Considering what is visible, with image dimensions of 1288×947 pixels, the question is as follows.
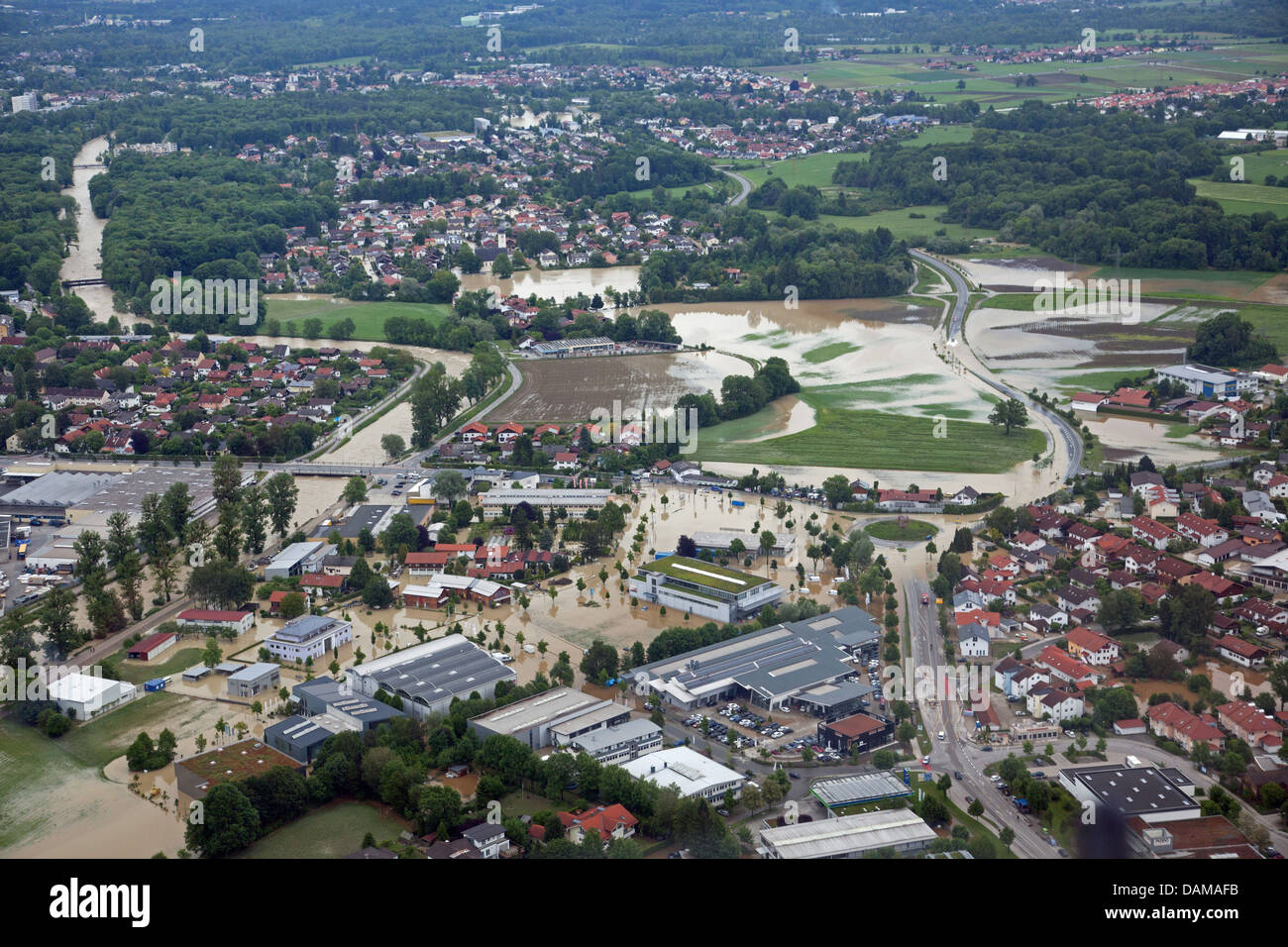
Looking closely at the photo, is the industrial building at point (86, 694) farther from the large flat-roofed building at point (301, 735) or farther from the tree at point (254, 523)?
the tree at point (254, 523)

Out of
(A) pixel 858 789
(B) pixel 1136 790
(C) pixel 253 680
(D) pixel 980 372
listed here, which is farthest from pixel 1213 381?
(C) pixel 253 680

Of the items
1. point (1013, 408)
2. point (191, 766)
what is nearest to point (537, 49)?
point (1013, 408)

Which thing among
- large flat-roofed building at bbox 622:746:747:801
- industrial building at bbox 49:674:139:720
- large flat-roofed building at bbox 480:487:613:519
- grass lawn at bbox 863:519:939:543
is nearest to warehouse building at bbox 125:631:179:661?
industrial building at bbox 49:674:139:720

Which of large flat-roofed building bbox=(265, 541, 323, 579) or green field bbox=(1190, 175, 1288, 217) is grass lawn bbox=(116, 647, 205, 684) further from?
green field bbox=(1190, 175, 1288, 217)

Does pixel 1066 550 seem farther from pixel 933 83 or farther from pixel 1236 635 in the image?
pixel 933 83

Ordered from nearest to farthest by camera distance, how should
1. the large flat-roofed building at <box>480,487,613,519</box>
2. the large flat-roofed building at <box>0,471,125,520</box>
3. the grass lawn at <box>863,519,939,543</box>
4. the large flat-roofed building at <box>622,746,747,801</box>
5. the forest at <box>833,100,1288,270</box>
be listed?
the large flat-roofed building at <box>622,746,747,801</box> → the grass lawn at <box>863,519,939,543</box> → the large flat-roofed building at <box>480,487,613,519</box> → the large flat-roofed building at <box>0,471,125,520</box> → the forest at <box>833,100,1288,270</box>

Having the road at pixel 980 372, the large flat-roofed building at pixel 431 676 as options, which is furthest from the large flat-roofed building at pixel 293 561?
the road at pixel 980 372
